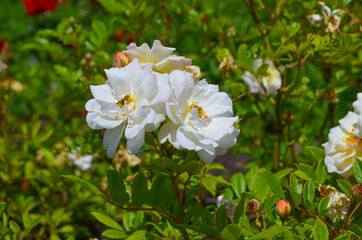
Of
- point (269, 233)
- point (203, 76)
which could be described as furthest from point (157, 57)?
point (203, 76)

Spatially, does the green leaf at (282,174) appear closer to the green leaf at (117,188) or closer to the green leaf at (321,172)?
the green leaf at (321,172)

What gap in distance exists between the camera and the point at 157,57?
2.28 ft

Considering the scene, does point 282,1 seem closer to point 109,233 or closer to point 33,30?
point 109,233

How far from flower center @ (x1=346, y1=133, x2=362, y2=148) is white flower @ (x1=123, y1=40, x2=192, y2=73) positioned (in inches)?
13.1

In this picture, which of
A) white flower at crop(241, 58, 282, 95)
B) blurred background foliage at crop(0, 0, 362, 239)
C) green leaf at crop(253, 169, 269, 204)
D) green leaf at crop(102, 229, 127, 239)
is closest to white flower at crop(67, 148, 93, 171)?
blurred background foliage at crop(0, 0, 362, 239)

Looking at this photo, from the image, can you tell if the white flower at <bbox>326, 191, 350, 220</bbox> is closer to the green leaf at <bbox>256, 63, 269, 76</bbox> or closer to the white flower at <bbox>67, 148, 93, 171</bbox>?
the green leaf at <bbox>256, 63, 269, 76</bbox>

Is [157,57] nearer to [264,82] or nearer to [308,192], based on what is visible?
[308,192]

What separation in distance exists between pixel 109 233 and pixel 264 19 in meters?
0.77

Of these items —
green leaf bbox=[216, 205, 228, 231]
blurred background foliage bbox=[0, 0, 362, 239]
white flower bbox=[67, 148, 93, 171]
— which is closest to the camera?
green leaf bbox=[216, 205, 228, 231]

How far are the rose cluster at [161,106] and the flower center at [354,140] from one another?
245 mm

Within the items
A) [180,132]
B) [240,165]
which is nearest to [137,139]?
[180,132]

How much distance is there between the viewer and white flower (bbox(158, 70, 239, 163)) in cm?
63

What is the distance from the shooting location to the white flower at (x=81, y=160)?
1.31 m

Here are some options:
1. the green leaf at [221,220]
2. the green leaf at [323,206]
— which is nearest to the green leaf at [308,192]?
the green leaf at [323,206]
